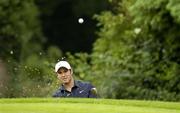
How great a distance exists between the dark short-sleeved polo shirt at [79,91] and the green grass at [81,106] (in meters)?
0.51

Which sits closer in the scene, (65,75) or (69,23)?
A: (65,75)

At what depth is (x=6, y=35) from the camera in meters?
17.8

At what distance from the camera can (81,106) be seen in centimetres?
554

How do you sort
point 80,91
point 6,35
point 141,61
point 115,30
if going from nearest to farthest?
point 80,91 < point 141,61 < point 115,30 < point 6,35

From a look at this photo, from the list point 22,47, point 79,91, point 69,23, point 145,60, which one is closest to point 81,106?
point 79,91

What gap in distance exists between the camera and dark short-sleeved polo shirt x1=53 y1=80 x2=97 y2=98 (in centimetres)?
649

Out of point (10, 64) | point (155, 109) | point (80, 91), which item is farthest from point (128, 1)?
point (155, 109)

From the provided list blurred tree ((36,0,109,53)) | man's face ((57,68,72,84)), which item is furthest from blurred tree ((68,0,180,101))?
blurred tree ((36,0,109,53))

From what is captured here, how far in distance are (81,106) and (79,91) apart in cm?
99

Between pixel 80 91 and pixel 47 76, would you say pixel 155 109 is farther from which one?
pixel 47 76

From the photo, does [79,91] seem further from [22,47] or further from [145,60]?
[22,47]

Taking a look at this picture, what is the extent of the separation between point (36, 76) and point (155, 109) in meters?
4.22

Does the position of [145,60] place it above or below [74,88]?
above

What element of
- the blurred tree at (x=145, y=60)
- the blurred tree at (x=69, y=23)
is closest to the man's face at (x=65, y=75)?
the blurred tree at (x=145, y=60)
